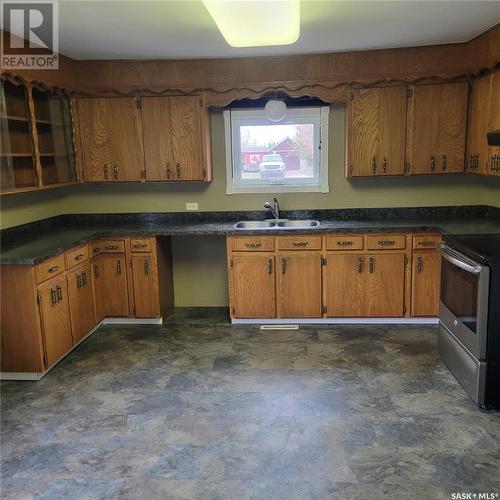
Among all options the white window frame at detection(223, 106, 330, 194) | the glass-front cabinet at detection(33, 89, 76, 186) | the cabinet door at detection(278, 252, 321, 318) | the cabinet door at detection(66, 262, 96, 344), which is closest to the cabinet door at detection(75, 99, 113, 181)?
the glass-front cabinet at detection(33, 89, 76, 186)

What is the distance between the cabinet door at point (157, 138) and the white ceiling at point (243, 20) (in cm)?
42

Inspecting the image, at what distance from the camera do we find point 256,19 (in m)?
2.31

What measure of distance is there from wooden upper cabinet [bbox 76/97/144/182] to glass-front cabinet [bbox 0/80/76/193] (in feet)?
0.45

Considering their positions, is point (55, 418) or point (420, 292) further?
point (420, 292)

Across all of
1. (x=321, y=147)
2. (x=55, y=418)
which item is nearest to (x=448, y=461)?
(x=55, y=418)

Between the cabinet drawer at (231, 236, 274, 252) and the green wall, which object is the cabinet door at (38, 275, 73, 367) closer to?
the green wall

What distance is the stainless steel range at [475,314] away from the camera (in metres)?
2.77

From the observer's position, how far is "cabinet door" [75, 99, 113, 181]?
4434mm

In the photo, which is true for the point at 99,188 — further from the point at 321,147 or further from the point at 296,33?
the point at 296,33

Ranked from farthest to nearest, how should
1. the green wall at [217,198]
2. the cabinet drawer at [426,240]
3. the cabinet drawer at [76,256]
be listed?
1. the green wall at [217,198]
2. the cabinet drawer at [426,240]
3. the cabinet drawer at [76,256]

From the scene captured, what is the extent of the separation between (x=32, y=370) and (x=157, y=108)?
2500 mm

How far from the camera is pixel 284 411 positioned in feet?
9.53

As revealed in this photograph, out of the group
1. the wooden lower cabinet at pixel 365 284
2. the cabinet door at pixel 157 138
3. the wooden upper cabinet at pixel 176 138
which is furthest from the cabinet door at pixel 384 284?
the cabinet door at pixel 157 138

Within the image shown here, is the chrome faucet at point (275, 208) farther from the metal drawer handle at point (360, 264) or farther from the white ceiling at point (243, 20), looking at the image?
the white ceiling at point (243, 20)
